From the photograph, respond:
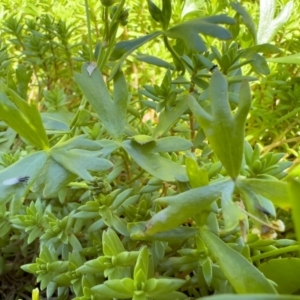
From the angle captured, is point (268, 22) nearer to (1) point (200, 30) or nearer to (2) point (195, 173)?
(1) point (200, 30)

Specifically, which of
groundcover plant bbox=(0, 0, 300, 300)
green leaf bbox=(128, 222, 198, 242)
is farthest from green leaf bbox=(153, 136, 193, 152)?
green leaf bbox=(128, 222, 198, 242)

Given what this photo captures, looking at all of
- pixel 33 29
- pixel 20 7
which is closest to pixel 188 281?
pixel 33 29

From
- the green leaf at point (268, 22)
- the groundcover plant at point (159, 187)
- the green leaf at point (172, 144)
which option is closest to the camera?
the groundcover plant at point (159, 187)

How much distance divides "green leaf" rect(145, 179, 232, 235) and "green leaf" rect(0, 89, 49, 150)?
0.66 feet

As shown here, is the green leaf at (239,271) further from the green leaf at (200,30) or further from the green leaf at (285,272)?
the green leaf at (200,30)

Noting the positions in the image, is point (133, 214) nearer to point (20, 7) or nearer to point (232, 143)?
Result: point (232, 143)

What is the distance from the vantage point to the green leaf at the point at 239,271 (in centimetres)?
47

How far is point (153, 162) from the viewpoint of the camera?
629mm

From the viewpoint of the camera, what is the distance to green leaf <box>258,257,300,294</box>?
0.60m

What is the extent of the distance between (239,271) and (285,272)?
0.14m

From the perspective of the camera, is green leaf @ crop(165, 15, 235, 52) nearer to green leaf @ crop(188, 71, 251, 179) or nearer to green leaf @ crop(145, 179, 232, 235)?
green leaf @ crop(188, 71, 251, 179)

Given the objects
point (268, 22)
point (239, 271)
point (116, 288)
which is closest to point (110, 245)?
point (116, 288)

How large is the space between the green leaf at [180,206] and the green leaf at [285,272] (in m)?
0.16

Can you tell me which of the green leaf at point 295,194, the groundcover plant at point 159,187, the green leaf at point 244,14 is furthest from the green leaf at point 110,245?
the green leaf at point 244,14
